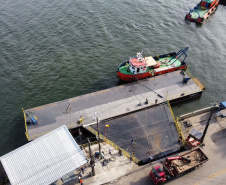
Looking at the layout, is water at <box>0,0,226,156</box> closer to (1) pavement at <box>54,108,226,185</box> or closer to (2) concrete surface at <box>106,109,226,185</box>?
(2) concrete surface at <box>106,109,226,185</box>

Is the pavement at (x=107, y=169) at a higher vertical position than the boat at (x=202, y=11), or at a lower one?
lower

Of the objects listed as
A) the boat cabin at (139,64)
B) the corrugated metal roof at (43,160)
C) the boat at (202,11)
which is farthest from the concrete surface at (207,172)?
the boat at (202,11)

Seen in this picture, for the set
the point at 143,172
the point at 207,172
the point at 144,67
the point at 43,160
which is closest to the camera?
the point at 43,160

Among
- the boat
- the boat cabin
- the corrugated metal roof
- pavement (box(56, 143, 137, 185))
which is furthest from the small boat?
the boat

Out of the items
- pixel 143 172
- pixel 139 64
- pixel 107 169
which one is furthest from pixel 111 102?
pixel 143 172

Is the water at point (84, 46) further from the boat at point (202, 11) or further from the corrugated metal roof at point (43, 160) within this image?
the corrugated metal roof at point (43, 160)

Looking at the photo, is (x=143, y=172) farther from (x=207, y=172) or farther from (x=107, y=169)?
(x=207, y=172)

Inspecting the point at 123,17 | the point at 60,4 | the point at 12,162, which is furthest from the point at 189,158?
the point at 60,4
